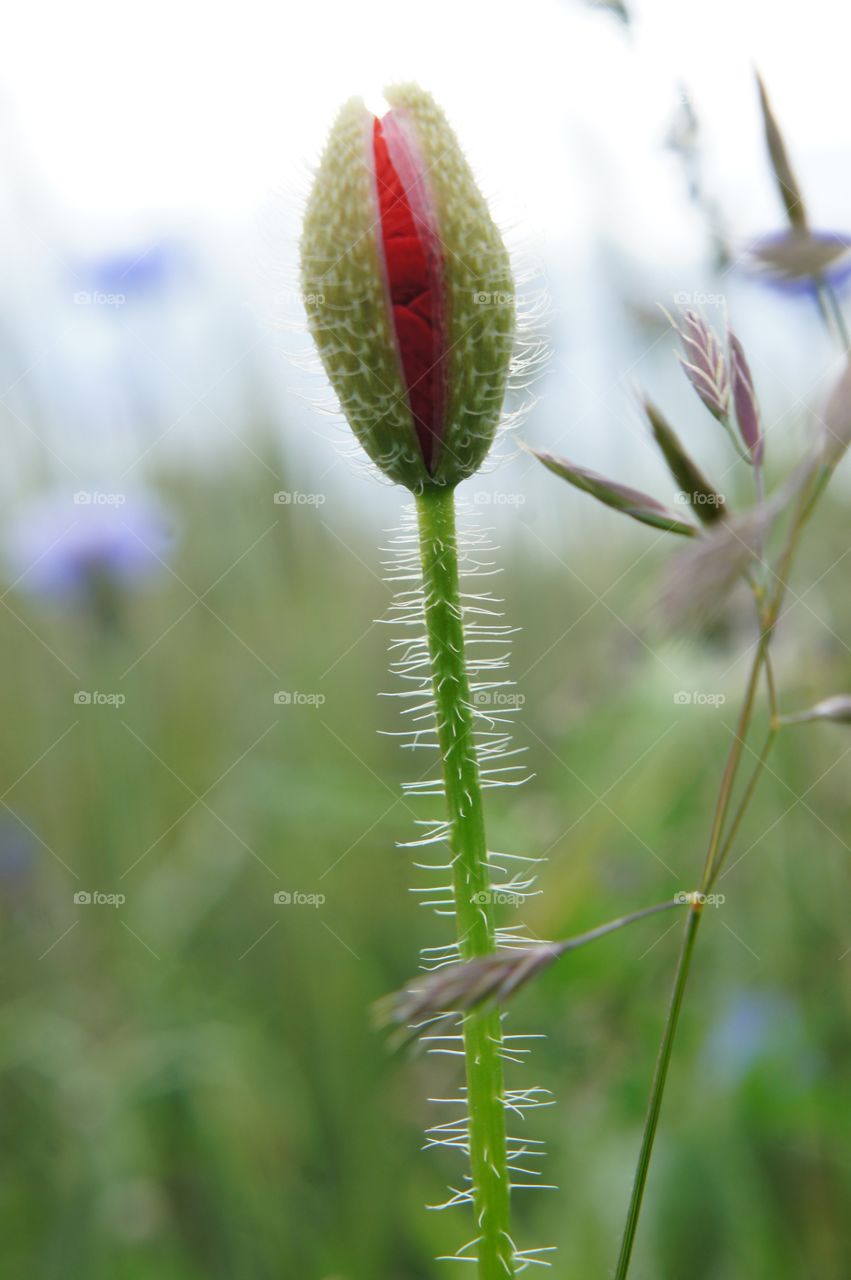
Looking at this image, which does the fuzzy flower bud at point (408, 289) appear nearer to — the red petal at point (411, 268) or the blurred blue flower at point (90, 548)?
the red petal at point (411, 268)

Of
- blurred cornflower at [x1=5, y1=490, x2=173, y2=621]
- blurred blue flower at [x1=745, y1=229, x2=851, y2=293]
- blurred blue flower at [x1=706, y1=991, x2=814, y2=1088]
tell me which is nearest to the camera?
blurred blue flower at [x1=745, y1=229, x2=851, y2=293]

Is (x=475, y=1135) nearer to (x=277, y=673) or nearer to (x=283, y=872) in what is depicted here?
(x=283, y=872)

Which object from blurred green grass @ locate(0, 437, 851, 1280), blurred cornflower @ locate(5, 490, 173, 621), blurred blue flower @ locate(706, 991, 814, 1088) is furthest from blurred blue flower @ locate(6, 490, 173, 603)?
blurred blue flower @ locate(706, 991, 814, 1088)

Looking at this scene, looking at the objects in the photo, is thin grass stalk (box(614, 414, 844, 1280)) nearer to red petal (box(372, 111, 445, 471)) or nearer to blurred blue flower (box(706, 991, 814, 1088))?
red petal (box(372, 111, 445, 471))

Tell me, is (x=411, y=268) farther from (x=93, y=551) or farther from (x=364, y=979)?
(x=93, y=551)

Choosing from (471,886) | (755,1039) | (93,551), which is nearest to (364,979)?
(755,1039)
